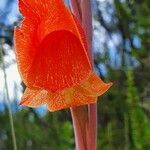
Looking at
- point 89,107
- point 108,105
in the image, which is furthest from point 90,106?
point 108,105

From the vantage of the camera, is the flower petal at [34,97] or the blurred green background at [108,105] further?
the blurred green background at [108,105]

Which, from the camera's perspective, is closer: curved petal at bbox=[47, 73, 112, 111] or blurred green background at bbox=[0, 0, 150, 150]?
curved petal at bbox=[47, 73, 112, 111]

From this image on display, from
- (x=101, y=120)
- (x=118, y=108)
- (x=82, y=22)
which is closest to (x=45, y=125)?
(x=118, y=108)

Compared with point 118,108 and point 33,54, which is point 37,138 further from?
point 33,54

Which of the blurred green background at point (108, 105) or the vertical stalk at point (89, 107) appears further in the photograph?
the blurred green background at point (108, 105)

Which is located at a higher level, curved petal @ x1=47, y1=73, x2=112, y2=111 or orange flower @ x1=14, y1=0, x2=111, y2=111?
orange flower @ x1=14, y1=0, x2=111, y2=111

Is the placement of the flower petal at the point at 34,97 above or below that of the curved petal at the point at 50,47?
below

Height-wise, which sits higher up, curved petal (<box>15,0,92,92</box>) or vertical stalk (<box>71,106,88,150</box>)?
curved petal (<box>15,0,92,92</box>)
